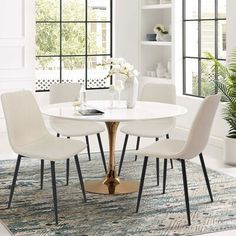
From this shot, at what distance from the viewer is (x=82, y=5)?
841cm

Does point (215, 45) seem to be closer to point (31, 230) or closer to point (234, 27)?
point (234, 27)

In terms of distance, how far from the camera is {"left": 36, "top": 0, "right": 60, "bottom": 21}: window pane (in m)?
8.23

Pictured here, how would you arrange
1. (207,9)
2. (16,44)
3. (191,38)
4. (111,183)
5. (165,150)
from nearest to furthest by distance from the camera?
(165,150), (111,183), (207,9), (16,44), (191,38)

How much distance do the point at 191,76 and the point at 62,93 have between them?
101 inches

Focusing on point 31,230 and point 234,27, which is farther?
point 234,27

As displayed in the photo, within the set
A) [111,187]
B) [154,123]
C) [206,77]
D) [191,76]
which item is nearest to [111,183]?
[111,187]

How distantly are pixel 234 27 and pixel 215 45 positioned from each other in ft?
2.74

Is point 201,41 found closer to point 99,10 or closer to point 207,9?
point 207,9

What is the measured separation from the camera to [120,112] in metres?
4.66

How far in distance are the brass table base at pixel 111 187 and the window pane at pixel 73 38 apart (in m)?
3.57

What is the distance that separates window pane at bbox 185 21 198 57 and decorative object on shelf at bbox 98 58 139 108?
2.93 meters

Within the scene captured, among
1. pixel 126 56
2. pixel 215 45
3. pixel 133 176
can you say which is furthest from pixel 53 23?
pixel 133 176

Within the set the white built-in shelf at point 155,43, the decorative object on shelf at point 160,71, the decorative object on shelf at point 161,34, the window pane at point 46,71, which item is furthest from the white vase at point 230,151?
the window pane at point 46,71

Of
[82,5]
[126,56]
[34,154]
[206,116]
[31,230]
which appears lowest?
[31,230]
